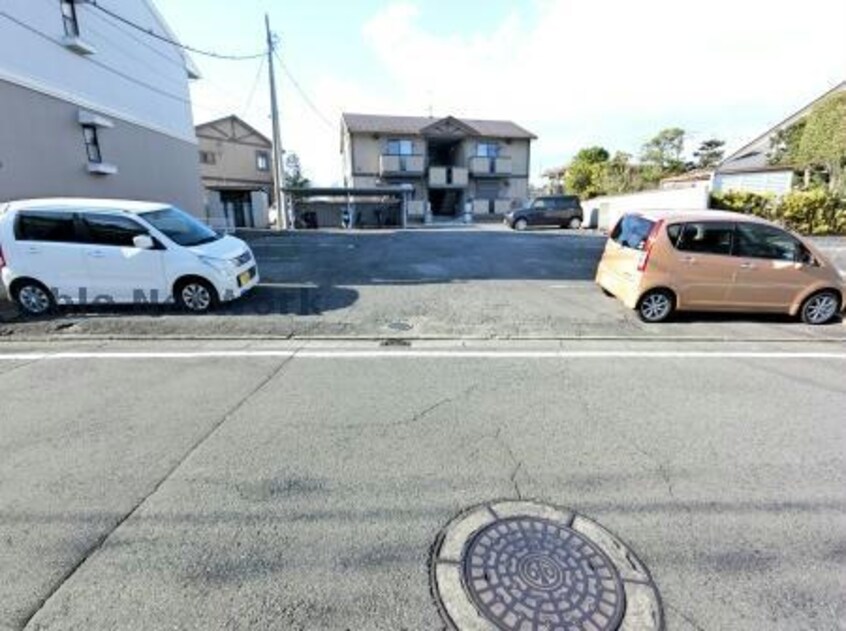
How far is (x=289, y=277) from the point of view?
9.77 m

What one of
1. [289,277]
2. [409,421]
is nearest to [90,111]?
[289,277]

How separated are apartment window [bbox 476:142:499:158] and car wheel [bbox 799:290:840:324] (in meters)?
30.4

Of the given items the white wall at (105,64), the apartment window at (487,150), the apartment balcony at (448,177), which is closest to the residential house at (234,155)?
the apartment balcony at (448,177)

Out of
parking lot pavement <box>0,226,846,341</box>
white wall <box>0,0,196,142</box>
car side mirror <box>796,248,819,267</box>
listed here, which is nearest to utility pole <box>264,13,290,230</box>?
white wall <box>0,0,196,142</box>

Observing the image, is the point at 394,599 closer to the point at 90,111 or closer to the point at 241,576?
the point at 241,576

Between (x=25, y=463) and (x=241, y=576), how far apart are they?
83.3 inches

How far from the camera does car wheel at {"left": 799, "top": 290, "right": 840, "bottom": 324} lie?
22.5 ft

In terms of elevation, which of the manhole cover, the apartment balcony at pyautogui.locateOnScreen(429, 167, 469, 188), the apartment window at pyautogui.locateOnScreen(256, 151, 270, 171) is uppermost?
the apartment window at pyautogui.locateOnScreen(256, 151, 270, 171)

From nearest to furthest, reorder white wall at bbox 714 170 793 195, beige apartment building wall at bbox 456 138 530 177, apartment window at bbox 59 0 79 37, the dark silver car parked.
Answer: apartment window at bbox 59 0 79 37
white wall at bbox 714 170 793 195
the dark silver car parked
beige apartment building wall at bbox 456 138 530 177

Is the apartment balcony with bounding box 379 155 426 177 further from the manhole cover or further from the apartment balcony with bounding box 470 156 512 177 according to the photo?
the manhole cover

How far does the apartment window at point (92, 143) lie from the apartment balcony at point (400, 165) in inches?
817

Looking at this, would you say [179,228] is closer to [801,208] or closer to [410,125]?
[801,208]

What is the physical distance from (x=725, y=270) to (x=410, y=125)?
31396mm

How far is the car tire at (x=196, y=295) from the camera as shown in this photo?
7.13m
